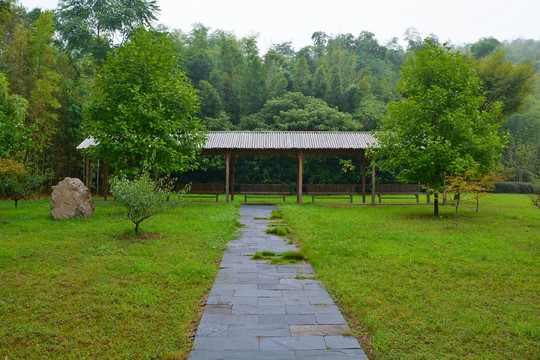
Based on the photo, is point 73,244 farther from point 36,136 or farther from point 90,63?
point 90,63

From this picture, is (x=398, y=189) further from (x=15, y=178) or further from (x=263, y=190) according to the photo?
(x=15, y=178)

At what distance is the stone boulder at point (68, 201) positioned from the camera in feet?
31.0

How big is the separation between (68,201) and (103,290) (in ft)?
21.7

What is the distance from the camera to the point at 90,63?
64.4 ft

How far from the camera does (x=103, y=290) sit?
4008 mm

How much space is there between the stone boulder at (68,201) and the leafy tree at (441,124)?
9042 mm

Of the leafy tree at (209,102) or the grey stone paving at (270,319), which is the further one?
the leafy tree at (209,102)

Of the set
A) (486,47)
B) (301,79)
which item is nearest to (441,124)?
(301,79)

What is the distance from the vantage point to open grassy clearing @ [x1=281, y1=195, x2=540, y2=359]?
9.71ft

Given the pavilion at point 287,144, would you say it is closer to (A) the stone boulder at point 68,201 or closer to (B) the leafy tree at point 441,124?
(B) the leafy tree at point 441,124

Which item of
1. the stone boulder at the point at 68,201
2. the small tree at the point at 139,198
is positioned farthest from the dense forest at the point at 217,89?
the small tree at the point at 139,198

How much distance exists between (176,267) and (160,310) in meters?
1.41

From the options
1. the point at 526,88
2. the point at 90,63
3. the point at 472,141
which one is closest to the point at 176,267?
the point at 472,141

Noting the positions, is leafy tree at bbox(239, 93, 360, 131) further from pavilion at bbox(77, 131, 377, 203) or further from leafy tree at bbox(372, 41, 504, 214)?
leafy tree at bbox(372, 41, 504, 214)
